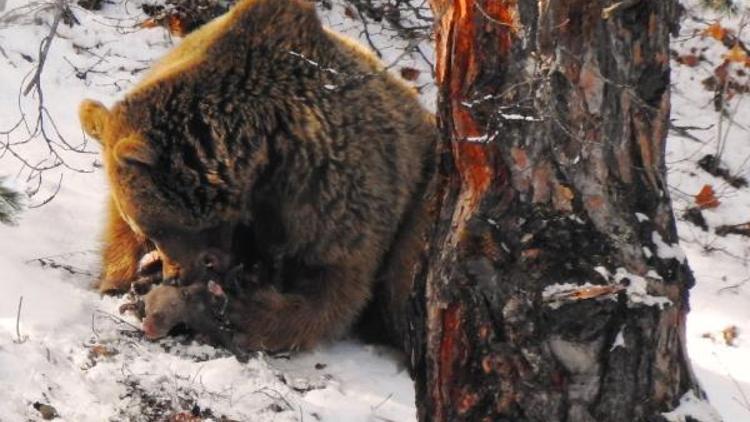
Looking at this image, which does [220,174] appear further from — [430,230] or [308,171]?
[430,230]

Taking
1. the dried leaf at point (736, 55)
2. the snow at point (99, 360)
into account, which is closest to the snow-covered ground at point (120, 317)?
the snow at point (99, 360)

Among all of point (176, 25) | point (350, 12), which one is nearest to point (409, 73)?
point (350, 12)

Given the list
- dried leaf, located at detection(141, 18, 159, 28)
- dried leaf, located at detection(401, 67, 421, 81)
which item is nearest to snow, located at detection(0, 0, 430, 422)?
dried leaf, located at detection(141, 18, 159, 28)

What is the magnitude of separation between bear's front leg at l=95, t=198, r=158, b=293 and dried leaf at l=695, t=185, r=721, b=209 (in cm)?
425

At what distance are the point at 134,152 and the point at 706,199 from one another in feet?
15.5

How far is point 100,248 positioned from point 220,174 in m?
1.11

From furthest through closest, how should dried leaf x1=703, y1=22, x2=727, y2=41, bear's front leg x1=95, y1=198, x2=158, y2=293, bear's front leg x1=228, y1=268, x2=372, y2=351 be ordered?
dried leaf x1=703, y1=22, x2=727, y2=41 < bear's front leg x1=95, y1=198, x2=158, y2=293 < bear's front leg x1=228, y1=268, x2=372, y2=351

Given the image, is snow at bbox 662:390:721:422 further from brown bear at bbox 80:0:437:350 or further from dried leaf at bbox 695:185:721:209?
dried leaf at bbox 695:185:721:209

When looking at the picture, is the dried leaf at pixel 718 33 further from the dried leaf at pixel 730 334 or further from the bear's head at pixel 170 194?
the bear's head at pixel 170 194

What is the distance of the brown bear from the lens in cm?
506

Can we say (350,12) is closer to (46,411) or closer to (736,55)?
(736,55)

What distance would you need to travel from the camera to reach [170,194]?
16.6 feet

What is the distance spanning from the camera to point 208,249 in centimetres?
530

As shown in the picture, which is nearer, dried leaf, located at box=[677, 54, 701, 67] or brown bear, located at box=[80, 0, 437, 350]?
brown bear, located at box=[80, 0, 437, 350]
